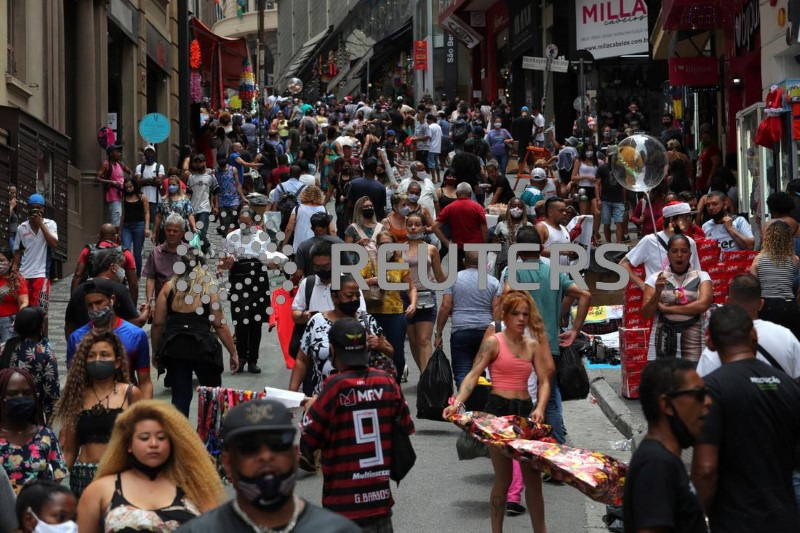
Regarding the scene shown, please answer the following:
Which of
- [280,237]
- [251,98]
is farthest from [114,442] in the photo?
[251,98]

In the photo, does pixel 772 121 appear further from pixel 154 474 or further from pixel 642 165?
pixel 154 474

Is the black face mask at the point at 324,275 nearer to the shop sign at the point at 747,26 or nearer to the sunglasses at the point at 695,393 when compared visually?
the sunglasses at the point at 695,393

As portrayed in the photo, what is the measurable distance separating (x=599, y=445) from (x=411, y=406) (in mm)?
1955

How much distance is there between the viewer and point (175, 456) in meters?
5.23

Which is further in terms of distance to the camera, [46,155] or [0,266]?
[46,155]

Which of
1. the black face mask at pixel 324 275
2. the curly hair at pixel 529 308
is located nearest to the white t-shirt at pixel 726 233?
the black face mask at pixel 324 275

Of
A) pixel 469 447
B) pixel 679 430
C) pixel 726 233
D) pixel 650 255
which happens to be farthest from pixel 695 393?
pixel 726 233

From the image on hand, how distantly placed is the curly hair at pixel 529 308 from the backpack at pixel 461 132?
2663 centimetres

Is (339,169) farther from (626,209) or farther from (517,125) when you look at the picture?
(517,125)

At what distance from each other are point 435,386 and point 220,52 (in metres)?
33.6

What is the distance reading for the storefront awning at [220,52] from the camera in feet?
135

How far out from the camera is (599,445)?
1116cm

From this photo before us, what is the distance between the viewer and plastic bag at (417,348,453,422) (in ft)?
33.4

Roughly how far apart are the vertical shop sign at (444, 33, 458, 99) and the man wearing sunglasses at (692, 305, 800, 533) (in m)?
55.3
